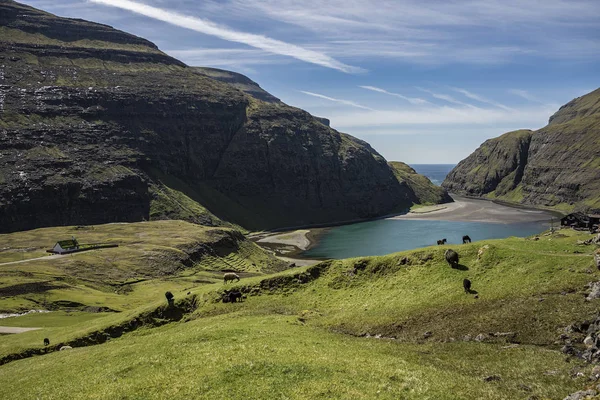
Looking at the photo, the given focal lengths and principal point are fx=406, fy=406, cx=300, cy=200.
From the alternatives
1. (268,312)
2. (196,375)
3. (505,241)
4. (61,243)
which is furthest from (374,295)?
(61,243)

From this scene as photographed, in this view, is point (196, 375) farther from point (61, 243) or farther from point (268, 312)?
point (61, 243)

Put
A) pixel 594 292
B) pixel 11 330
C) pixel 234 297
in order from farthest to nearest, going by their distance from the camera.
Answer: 1. pixel 11 330
2. pixel 234 297
3. pixel 594 292

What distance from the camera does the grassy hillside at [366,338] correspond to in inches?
882

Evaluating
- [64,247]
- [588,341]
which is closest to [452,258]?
[588,341]

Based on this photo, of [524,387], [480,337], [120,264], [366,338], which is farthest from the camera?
[120,264]

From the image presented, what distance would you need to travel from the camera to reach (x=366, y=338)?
35344 millimetres

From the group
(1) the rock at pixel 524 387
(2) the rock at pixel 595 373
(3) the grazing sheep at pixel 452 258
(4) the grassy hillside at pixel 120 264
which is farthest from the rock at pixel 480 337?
(4) the grassy hillside at pixel 120 264

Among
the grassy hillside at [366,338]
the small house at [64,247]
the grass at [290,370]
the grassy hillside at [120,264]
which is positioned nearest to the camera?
the grass at [290,370]

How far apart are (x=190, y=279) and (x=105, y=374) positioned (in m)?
102

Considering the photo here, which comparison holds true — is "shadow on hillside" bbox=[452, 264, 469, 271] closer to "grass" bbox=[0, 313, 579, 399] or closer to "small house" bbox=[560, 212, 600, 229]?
"grass" bbox=[0, 313, 579, 399]

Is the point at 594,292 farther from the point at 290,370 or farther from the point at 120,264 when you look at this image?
the point at 120,264

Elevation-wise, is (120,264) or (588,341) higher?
(588,341)

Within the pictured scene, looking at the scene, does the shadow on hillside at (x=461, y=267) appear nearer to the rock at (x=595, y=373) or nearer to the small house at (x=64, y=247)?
the rock at (x=595, y=373)

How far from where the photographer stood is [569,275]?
121ft
